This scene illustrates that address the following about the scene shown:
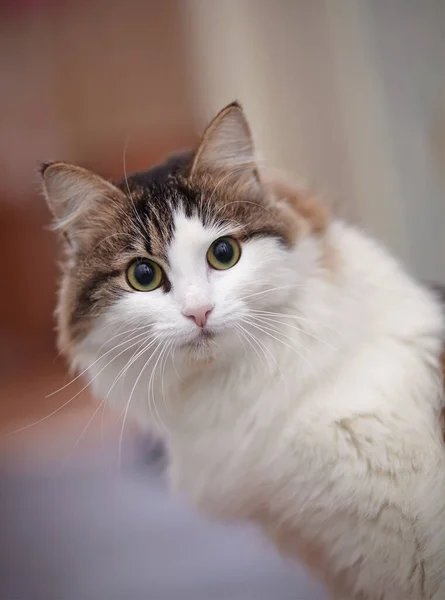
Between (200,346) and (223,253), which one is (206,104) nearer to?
(223,253)

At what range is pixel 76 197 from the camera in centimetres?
86

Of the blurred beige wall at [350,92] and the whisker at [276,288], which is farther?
the blurred beige wall at [350,92]

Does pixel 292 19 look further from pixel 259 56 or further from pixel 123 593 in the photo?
pixel 123 593

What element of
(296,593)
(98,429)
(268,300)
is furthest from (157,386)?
(296,593)

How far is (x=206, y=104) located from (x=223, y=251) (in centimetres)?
28

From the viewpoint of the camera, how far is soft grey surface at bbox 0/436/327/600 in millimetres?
844

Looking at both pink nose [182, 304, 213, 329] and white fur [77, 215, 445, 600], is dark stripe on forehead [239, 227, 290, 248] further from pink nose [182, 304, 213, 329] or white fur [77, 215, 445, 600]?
pink nose [182, 304, 213, 329]

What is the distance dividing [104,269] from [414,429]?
1.69ft

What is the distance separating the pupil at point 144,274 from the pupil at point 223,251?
0.31ft

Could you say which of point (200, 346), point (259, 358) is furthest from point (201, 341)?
point (259, 358)

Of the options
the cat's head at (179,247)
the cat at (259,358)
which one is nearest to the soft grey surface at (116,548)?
the cat at (259,358)

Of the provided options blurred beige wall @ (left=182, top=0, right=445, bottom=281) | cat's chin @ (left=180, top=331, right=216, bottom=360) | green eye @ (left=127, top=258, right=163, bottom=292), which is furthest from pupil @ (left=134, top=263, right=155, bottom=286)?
blurred beige wall @ (left=182, top=0, right=445, bottom=281)

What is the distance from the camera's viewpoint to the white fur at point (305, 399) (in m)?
0.82

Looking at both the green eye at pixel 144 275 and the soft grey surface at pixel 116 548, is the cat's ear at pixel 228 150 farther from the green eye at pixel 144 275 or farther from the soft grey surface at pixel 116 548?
the soft grey surface at pixel 116 548
